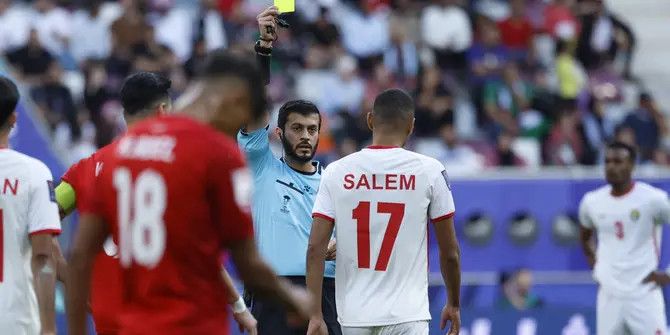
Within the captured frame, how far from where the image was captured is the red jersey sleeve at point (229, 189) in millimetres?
5430

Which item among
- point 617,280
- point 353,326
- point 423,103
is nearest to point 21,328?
point 353,326

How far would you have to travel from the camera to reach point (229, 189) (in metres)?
5.43

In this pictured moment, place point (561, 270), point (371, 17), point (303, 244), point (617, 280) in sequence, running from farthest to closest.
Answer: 1. point (371, 17)
2. point (561, 270)
3. point (617, 280)
4. point (303, 244)

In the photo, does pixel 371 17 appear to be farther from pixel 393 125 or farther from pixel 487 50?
pixel 393 125

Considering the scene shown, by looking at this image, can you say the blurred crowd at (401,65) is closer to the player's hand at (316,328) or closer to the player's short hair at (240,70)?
the player's hand at (316,328)

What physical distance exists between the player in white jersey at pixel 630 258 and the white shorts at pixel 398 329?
4.74m

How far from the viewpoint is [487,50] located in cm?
2231

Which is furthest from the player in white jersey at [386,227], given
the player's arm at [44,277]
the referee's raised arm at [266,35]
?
the player's arm at [44,277]

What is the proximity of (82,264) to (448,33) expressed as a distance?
16.7 meters

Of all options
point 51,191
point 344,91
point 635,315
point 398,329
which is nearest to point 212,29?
point 344,91

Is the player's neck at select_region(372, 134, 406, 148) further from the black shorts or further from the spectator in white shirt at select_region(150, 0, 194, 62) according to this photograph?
the spectator in white shirt at select_region(150, 0, 194, 62)

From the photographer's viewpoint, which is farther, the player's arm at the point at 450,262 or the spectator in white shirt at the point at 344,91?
the spectator in white shirt at the point at 344,91

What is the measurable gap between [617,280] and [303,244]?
14.6 feet

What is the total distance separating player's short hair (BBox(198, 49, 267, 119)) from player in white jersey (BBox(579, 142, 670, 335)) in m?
7.79
